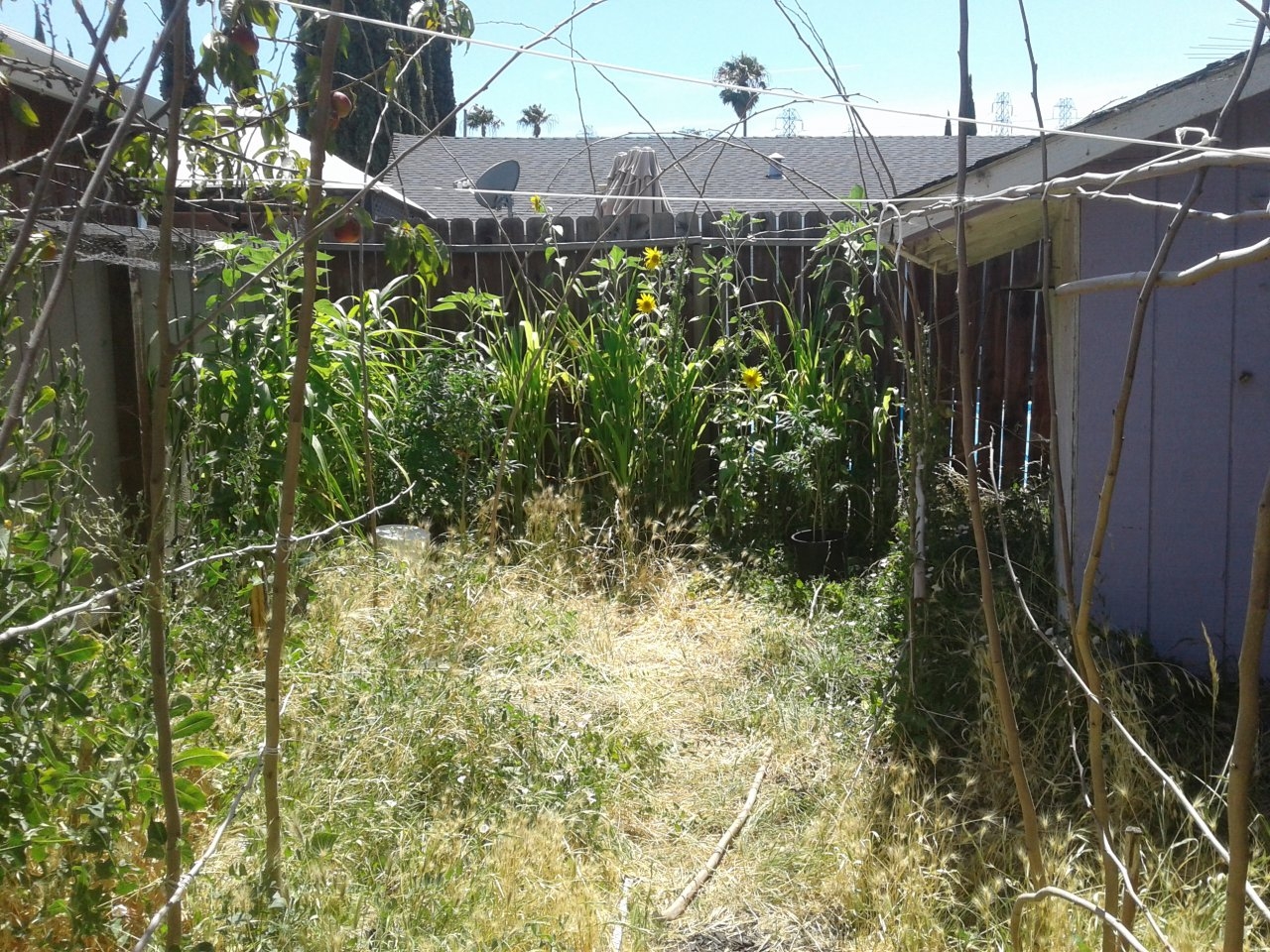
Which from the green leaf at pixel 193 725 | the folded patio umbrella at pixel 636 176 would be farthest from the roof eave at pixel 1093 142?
the folded patio umbrella at pixel 636 176

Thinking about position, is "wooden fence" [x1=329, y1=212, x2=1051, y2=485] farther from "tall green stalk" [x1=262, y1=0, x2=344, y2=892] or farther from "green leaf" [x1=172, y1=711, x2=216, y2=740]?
"green leaf" [x1=172, y1=711, x2=216, y2=740]

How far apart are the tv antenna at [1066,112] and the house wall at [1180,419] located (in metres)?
0.43

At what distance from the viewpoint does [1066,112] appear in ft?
10.1

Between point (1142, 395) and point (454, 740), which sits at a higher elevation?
point (1142, 395)

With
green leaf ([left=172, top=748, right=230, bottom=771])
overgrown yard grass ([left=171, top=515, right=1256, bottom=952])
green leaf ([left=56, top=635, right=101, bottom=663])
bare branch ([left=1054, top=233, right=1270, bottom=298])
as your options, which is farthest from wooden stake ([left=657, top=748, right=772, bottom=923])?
bare branch ([left=1054, top=233, right=1270, bottom=298])

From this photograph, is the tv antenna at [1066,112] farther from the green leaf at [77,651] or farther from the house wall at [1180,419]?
the green leaf at [77,651]

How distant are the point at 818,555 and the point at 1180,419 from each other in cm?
201

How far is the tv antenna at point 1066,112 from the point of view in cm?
275

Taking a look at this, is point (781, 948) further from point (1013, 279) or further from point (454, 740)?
point (1013, 279)

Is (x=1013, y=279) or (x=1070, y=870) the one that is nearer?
(x=1070, y=870)

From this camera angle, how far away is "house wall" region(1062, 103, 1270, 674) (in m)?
3.42

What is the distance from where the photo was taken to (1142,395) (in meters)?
3.61

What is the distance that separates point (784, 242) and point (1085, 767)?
3.95 meters

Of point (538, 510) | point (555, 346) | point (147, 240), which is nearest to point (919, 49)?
point (147, 240)
